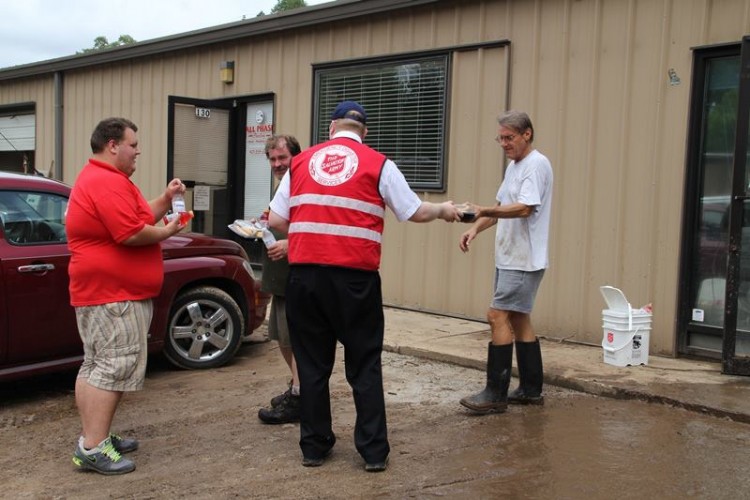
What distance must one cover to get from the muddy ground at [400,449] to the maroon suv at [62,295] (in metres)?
0.38

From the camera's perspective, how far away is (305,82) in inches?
384

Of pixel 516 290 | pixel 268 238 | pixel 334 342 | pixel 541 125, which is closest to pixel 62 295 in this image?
pixel 268 238

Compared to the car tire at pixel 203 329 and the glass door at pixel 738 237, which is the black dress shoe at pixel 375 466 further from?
the glass door at pixel 738 237

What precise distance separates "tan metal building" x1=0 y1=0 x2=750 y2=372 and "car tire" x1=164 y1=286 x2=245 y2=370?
2.67 m

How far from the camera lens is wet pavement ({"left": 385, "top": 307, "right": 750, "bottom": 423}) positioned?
5.20 metres

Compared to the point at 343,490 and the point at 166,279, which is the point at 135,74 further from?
the point at 343,490

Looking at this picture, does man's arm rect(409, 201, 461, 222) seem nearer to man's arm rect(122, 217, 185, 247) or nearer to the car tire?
man's arm rect(122, 217, 185, 247)

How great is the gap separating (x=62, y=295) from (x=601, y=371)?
395 centimetres

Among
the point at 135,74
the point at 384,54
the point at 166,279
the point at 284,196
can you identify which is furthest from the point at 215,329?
the point at 135,74

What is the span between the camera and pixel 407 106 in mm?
8578

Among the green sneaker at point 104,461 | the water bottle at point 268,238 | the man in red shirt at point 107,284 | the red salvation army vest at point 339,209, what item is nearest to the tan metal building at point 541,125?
the red salvation army vest at point 339,209

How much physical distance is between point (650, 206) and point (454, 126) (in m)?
2.33

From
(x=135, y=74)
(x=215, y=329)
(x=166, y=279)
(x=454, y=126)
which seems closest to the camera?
(x=166, y=279)

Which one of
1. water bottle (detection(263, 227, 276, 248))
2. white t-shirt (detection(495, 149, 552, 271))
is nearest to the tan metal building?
white t-shirt (detection(495, 149, 552, 271))
